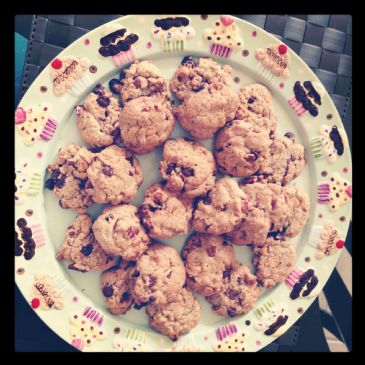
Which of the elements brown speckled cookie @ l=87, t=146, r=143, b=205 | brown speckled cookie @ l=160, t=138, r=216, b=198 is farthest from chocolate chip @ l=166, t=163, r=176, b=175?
brown speckled cookie @ l=87, t=146, r=143, b=205

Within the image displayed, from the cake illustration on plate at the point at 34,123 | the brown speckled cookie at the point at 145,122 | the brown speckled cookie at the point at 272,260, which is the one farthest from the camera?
the brown speckled cookie at the point at 272,260

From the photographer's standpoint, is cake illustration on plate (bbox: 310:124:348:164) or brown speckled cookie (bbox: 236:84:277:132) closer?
brown speckled cookie (bbox: 236:84:277:132)

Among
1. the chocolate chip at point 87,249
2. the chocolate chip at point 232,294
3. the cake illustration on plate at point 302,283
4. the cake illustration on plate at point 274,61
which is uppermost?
the cake illustration on plate at point 274,61

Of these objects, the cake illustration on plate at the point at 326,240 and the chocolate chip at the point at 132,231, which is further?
the cake illustration on plate at the point at 326,240

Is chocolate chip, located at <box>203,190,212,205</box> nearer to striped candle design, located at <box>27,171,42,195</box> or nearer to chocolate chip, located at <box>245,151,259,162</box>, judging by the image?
chocolate chip, located at <box>245,151,259,162</box>

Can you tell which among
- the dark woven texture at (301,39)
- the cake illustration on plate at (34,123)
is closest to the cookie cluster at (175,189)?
the cake illustration on plate at (34,123)

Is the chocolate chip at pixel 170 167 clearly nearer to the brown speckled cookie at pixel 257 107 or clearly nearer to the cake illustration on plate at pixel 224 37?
the brown speckled cookie at pixel 257 107

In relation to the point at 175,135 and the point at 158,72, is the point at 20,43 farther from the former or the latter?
the point at 175,135
